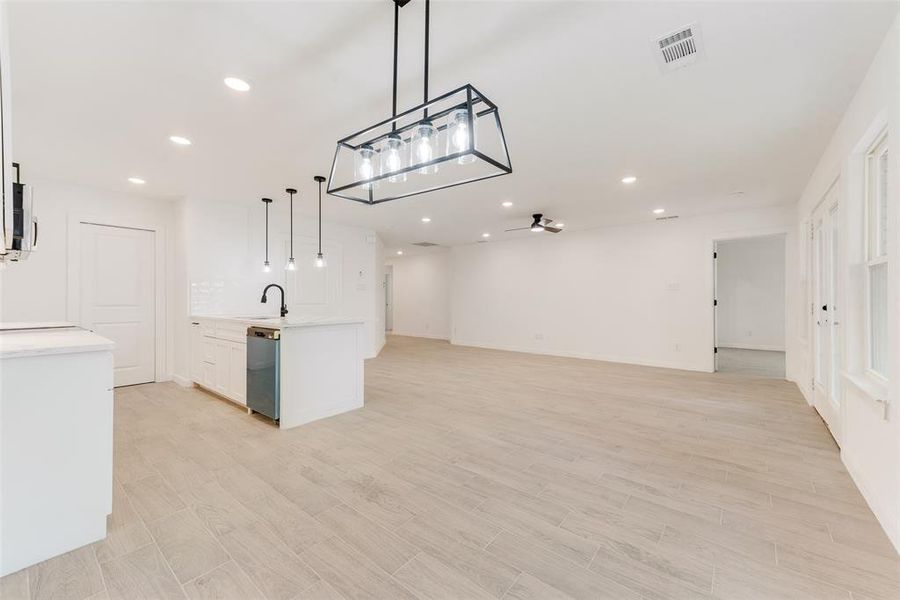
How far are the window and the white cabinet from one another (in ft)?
16.3

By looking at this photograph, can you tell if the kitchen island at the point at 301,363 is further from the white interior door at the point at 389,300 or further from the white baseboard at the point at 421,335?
the white interior door at the point at 389,300

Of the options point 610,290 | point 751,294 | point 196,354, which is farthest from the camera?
point 751,294

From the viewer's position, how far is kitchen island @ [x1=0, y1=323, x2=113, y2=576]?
5.36ft

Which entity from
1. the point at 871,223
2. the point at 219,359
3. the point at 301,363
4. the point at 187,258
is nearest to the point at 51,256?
the point at 187,258

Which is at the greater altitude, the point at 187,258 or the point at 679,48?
the point at 679,48

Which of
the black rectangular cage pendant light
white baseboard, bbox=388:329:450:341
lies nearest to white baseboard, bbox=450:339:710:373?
white baseboard, bbox=388:329:450:341

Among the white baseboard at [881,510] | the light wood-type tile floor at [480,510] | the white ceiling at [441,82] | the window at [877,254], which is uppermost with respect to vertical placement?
the white ceiling at [441,82]

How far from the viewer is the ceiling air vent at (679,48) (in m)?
1.90

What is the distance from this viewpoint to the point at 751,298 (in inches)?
326

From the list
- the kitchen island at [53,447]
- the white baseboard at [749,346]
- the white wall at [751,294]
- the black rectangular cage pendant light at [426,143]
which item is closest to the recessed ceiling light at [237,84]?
the black rectangular cage pendant light at [426,143]

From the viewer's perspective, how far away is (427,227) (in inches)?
281

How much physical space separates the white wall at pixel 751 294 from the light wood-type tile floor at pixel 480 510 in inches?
210

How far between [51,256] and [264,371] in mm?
3156

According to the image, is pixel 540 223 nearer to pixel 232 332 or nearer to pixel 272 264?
pixel 272 264
